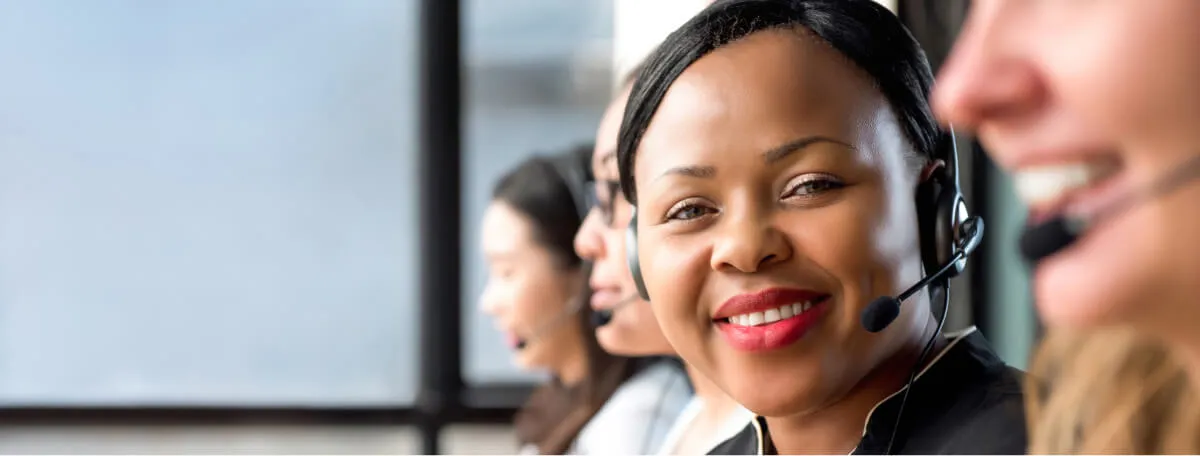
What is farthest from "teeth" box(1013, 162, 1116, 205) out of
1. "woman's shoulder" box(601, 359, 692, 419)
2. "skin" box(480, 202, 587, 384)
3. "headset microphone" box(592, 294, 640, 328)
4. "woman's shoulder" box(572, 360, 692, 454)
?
"skin" box(480, 202, 587, 384)

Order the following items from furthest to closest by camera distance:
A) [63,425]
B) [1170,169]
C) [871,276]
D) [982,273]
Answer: [63,425] → [982,273] → [871,276] → [1170,169]

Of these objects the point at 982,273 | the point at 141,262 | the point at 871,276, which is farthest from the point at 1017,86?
the point at 141,262

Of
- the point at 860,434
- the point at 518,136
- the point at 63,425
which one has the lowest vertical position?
the point at 63,425

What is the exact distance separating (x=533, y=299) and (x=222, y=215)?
1.49m

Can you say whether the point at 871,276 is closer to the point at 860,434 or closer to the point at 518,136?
the point at 860,434

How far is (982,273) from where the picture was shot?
5.78ft

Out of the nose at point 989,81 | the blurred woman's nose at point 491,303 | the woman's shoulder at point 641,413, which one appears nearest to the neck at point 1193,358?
the nose at point 989,81

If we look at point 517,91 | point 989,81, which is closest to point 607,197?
point 989,81

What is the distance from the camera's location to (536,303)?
1693mm

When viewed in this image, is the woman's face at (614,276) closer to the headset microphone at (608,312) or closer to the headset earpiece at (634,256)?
the headset microphone at (608,312)

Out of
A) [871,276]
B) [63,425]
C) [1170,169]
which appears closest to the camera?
[1170,169]

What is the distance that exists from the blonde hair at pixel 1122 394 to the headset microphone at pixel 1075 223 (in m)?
0.05

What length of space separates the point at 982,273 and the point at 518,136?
1497 mm

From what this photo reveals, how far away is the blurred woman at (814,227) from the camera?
0.64m
